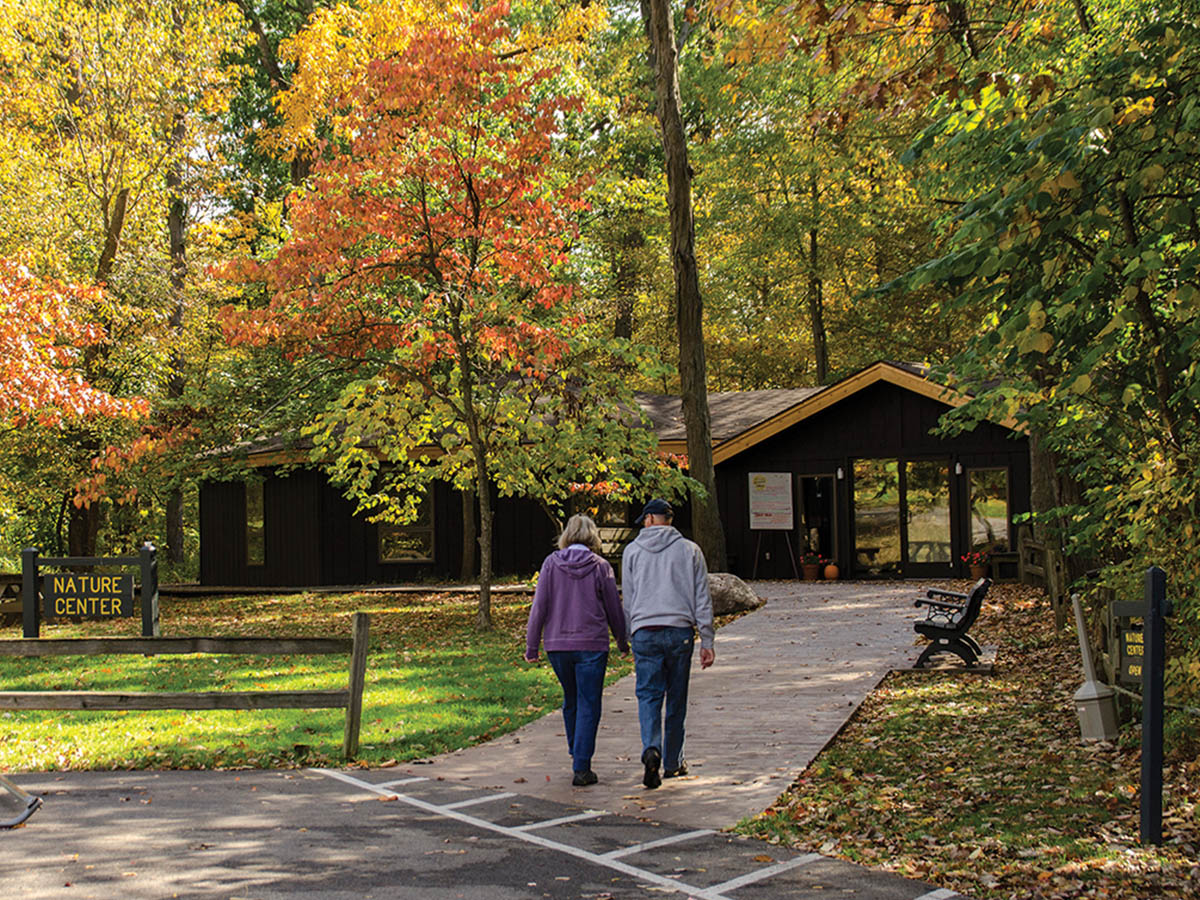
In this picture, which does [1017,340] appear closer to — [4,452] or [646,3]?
[646,3]

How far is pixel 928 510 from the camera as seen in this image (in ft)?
79.4

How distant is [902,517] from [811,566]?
209 cm

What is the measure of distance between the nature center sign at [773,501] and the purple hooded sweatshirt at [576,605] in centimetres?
1763

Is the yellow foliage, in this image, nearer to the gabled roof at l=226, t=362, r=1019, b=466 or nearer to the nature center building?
the gabled roof at l=226, t=362, r=1019, b=466

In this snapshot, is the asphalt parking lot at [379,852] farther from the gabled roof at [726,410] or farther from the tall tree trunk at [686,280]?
the gabled roof at [726,410]

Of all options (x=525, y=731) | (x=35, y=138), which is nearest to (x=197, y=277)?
(x=35, y=138)

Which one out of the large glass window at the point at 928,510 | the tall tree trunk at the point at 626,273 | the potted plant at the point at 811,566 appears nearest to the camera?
the large glass window at the point at 928,510

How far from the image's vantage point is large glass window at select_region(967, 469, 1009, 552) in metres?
23.6

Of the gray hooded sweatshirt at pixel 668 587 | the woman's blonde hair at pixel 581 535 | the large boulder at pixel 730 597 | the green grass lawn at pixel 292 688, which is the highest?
the woman's blonde hair at pixel 581 535

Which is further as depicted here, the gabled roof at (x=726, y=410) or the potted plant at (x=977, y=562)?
the gabled roof at (x=726, y=410)

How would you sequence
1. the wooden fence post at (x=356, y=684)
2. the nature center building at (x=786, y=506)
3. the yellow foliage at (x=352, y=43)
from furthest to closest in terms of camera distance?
the nature center building at (x=786, y=506) < the yellow foliage at (x=352, y=43) < the wooden fence post at (x=356, y=684)

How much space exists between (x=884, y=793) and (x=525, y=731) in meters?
3.32

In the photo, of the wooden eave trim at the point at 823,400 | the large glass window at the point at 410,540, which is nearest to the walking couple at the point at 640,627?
the wooden eave trim at the point at 823,400

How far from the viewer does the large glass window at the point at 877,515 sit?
24.5 m
